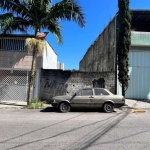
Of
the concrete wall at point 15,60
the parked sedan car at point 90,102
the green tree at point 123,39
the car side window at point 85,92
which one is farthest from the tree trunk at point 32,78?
the green tree at point 123,39

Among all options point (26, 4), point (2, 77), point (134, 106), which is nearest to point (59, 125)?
point (134, 106)

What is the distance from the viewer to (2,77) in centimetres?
1792

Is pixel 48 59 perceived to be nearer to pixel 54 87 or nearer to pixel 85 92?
pixel 54 87

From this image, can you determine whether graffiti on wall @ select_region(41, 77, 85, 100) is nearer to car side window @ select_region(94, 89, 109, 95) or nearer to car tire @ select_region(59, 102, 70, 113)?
car tire @ select_region(59, 102, 70, 113)

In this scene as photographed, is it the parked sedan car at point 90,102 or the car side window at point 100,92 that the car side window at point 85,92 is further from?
the car side window at point 100,92

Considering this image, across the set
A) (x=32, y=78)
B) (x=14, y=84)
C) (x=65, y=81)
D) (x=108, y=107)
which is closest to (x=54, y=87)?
(x=65, y=81)

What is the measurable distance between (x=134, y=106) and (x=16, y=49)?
933 centimetres

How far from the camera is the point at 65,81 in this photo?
17719 millimetres

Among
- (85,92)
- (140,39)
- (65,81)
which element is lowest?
(85,92)

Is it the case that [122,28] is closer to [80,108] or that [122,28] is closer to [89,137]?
[80,108]

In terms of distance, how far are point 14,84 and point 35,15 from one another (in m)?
5.28

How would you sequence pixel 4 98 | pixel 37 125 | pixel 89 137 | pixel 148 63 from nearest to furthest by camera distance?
pixel 89 137
pixel 37 125
pixel 4 98
pixel 148 63

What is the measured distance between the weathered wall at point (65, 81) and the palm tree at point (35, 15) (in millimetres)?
2363

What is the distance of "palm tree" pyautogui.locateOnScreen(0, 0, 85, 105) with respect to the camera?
14859 mm
